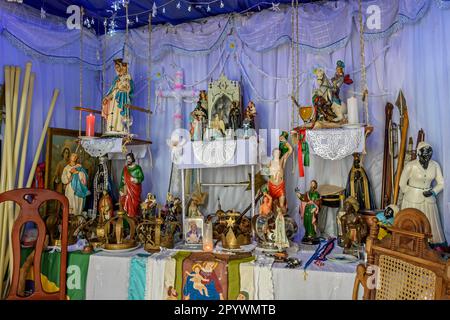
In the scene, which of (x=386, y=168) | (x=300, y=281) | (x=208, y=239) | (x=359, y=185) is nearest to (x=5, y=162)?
(x=208, y=239)

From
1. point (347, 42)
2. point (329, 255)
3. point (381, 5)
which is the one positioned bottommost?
point (329, 255)

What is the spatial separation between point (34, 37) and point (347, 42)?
2599mm

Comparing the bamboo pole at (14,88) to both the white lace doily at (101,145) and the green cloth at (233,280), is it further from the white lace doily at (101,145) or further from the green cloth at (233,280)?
the green cloth at (233,280)

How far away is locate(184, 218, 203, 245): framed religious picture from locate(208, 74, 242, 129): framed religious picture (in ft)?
2.84

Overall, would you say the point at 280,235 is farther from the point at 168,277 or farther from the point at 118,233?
the point at 118,233

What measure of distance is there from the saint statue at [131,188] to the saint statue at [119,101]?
10.7 inches

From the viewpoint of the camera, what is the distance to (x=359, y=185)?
8.52ft

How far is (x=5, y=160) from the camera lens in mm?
2535

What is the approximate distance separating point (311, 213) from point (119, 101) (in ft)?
5.86

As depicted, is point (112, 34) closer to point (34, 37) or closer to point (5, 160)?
point (34, 37)

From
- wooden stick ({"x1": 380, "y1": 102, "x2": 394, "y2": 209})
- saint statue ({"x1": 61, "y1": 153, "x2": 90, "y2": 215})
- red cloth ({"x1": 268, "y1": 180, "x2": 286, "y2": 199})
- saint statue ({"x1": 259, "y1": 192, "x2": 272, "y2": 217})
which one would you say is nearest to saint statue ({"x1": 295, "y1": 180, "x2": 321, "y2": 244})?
red cloth ({"x1": 268, "y1": 180, "x2": 286, "y2": 199})

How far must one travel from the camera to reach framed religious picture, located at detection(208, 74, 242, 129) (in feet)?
9.87

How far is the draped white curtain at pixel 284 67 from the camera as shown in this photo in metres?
2.39

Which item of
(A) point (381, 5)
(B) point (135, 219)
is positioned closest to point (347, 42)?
(A) point (381, 5)
